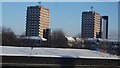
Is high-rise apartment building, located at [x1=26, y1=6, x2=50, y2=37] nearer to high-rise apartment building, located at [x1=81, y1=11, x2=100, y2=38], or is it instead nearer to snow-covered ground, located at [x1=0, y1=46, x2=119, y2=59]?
high-rise apartment building, located at [x1=81, y1=11, x2=100, y2=38]

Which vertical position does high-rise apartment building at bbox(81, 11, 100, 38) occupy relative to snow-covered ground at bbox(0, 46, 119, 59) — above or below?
above

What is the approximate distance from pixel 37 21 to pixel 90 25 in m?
5.75

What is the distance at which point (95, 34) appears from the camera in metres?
26.6

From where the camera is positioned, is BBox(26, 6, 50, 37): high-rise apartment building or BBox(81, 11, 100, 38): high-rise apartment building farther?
BBox(81, 11, 100, 38): high-rise apartment building

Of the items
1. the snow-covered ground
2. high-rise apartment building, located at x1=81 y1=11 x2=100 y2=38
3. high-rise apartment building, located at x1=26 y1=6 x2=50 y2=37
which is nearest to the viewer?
the snow-covered ground

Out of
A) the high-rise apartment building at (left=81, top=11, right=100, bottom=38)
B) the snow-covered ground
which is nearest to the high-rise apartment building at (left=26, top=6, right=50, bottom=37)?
the high-rise apartment building at (left=81, top=11, right=100, bottom=38)

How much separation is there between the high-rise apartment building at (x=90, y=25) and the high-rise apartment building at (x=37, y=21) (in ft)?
12.4

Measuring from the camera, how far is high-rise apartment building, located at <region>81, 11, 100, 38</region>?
82.1ft

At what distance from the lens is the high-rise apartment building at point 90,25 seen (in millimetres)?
25031

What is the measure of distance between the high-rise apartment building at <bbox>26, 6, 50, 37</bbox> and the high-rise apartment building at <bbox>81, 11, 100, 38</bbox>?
3784 millimetres

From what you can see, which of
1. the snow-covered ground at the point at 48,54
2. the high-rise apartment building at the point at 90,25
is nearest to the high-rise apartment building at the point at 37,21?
the high-rise apartment building at the point at 90,25

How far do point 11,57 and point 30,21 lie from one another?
664 inches

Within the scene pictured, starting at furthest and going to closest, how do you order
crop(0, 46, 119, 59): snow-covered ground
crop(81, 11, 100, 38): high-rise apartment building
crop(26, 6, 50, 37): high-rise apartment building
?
crop(81, 11, 100, 38): high-rise apartment building → crop(26, 6, 50, 37): high-rise apartment building → crop(0, 46, 119, 59): snow-covered ground

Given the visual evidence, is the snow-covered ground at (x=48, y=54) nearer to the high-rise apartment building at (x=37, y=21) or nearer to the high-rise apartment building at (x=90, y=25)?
the high-rise apartment building at (x=37, y=21)
